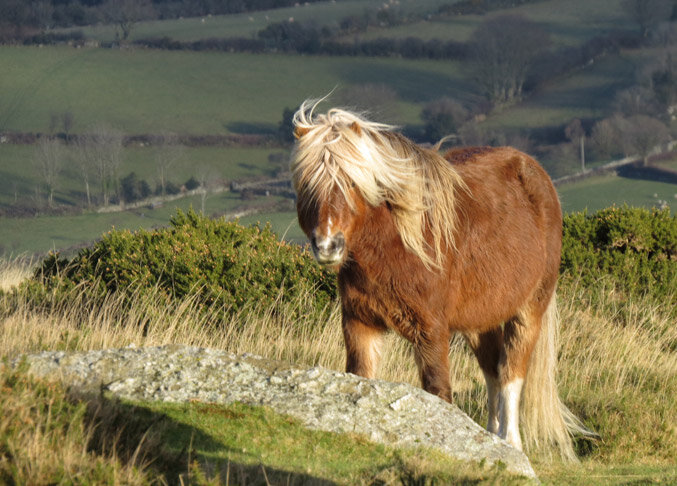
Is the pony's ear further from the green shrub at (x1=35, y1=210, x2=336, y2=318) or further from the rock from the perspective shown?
the green shrub at (x1=35, y1=210, x2=336, y2=318)

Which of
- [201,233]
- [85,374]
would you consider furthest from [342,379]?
[201,233]

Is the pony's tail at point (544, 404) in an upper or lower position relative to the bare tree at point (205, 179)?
upper

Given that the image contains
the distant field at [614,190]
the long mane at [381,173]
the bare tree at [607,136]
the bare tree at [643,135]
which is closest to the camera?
the long mane at [381,173]

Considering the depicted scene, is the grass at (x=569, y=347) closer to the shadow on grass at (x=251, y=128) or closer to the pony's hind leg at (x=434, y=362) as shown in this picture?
the pony's hind leg at (x=434, y=362)

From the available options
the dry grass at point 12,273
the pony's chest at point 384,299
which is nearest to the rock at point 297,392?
the pony's chest at point 384,299

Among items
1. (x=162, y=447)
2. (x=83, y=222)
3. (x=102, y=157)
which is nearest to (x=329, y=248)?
(x=162, y=447)

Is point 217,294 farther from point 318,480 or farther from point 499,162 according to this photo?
point 318,480

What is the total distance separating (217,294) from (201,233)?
4.71ft

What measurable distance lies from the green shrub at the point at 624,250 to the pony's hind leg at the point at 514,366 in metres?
4.98

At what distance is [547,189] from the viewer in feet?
22.7

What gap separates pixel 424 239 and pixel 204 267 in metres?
5.39

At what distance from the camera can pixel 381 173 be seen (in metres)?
5.01

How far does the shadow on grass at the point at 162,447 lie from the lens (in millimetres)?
3846

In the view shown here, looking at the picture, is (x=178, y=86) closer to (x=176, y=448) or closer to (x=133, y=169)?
(x=133, y=169)
